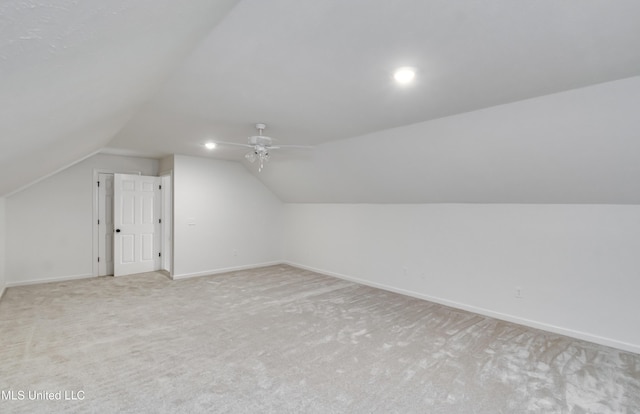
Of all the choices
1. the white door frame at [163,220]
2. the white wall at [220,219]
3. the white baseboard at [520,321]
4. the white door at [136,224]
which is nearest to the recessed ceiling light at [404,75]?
the white baseboard at [520,321]

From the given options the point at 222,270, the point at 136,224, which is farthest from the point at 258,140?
the point at 136,224

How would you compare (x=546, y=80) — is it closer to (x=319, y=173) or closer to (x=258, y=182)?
(x=319, y=173)

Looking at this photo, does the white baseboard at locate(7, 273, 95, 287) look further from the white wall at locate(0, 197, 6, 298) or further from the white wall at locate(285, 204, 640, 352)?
the white wall at locate(285, 204, 640, 352)

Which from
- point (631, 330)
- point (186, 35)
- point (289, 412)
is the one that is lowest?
point (289, 412)

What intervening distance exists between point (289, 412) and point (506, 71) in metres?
2.81

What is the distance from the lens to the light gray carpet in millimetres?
2248

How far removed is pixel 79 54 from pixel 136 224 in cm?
579

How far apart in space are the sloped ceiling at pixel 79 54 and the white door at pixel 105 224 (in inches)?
156

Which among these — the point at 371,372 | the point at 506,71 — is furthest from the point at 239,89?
the point at 371,372

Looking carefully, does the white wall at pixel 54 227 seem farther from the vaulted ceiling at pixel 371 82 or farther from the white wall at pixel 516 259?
the white wall at pixel 516 259

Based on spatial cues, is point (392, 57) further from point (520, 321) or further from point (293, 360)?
point (520, 321)

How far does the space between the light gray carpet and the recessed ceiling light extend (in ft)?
7.77

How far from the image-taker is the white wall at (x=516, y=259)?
3172 millimetres

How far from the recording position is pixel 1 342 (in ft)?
10.1
